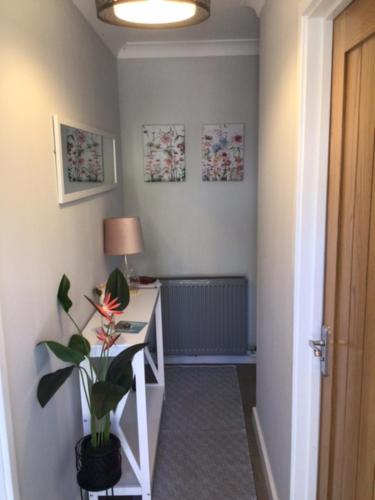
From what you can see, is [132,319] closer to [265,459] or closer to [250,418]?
[265,459]

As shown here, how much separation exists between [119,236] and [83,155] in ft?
1.92

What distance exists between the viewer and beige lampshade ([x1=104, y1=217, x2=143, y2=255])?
2682mm

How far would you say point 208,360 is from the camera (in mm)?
3715

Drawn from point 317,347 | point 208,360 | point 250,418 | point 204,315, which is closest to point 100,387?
point 317,347

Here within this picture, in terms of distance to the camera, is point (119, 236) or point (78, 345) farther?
point (119, 236)

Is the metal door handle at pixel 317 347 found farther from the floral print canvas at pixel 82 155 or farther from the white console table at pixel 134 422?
the floral print canvas at pixel 82 155

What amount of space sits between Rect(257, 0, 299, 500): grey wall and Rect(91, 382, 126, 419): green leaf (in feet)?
2.22

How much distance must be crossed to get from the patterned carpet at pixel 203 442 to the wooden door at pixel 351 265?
3.08ft

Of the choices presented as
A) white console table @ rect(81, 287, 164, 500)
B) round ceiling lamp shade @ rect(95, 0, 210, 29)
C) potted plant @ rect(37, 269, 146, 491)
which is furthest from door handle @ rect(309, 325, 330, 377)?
round ceiling lamp shade @ rect(95, 0, 210, 29)

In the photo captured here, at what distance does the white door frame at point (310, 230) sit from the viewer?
4.56 ft

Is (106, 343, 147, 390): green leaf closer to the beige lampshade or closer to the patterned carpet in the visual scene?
the patterned carpet

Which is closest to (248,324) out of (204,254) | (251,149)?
(204,254)

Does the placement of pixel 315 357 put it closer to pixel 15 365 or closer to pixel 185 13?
pixel 15 365

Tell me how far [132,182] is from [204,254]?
829 mm
